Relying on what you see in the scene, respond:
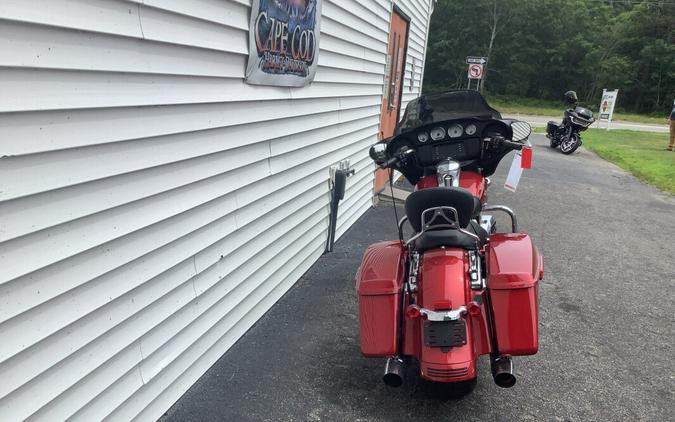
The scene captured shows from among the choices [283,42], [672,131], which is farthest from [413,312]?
[672,131]

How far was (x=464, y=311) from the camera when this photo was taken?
2.50m

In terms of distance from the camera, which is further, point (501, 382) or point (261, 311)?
point (261, 311)

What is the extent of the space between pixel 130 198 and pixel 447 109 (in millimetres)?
2338

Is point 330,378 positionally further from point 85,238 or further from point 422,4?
point 422,4

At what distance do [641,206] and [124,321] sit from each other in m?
8.61

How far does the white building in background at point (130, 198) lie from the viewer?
5.63 feet

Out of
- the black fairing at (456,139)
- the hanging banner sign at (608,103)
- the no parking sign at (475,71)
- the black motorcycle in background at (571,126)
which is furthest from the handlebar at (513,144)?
the hanging banner sign at (608,103)

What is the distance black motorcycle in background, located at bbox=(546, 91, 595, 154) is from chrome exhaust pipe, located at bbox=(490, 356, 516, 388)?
12.6 metres

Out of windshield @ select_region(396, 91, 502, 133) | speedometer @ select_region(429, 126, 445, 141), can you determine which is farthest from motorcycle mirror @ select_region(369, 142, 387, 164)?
speedometer @ select_region(429, 126, 445, 141)

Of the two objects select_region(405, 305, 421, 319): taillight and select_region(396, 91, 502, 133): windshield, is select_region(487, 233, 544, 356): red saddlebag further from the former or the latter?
select_region(396, 91, 502, 133): windshield

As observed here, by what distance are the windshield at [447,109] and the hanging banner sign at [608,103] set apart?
71.6 ft

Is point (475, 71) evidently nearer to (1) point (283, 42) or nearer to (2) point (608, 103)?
(2) point (608, 103)

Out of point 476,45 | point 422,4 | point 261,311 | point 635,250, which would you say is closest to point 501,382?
point 261,311

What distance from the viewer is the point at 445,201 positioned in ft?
8.89
